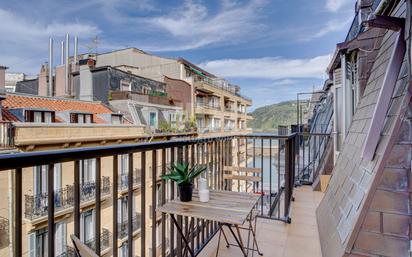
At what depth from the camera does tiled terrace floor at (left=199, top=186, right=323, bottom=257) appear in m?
2.19

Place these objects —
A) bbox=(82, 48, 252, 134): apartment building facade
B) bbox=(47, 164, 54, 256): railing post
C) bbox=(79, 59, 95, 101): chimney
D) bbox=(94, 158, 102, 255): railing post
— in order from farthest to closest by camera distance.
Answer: bbox=(82, 48, 252, 134): apartment building facade
bbox=(79, 59, 95, 101): chimney
bbox=(94, 158, 102, 255): railing post
bbox=(47, 164, 54, 256): railing post

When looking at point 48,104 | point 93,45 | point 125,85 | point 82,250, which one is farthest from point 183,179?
point 93,45

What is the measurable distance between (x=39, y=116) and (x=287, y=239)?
8.11m

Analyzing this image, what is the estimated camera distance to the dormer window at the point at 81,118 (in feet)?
28.5

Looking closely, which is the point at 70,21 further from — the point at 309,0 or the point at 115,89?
the point at 309,0

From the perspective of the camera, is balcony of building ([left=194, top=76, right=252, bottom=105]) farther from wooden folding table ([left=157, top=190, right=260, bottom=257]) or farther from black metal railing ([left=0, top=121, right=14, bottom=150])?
wooden folding table ([left=157, top=190, right=260, bottom=257])

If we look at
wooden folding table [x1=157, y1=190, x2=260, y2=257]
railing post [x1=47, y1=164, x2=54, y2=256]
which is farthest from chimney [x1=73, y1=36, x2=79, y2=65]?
railing post [x1=47, y1=164, x2=54, y2=256]

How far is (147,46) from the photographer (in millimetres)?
19625

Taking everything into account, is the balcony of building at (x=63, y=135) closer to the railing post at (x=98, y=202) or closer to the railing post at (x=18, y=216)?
the railing post at (x=98, y=202)

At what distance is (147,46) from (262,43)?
8.90 m

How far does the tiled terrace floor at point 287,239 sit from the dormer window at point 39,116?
7.46 meters

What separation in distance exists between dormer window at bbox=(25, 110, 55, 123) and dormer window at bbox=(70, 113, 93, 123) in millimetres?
638

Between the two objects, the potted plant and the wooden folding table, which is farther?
the potted plant

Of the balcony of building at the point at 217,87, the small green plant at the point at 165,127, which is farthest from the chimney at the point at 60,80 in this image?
the balcony of building at the point at 217,87
